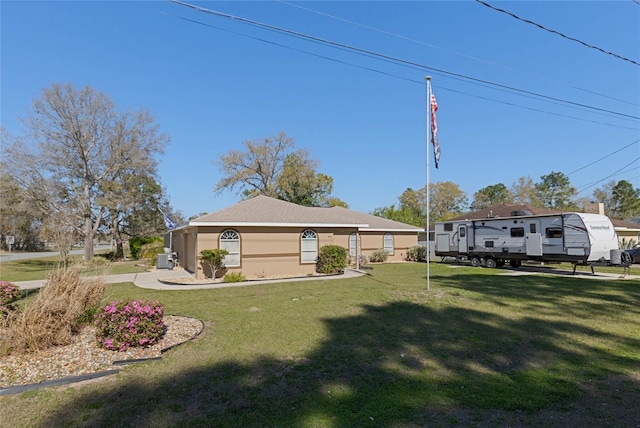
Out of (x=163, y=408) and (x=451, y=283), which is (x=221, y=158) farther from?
(x=163, y=408)

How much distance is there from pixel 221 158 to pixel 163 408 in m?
38.7

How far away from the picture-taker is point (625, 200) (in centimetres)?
4988

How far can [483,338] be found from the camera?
657cm

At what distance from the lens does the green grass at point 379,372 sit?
372 centimetres

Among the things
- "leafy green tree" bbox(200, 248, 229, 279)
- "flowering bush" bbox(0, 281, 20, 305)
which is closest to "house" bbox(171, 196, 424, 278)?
"leafy green tree" bbox(200, 248, 229, 279)

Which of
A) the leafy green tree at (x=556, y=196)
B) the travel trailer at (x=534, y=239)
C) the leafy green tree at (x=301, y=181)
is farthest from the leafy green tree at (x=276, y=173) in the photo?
the leafy green tree at (x=556, y=196)

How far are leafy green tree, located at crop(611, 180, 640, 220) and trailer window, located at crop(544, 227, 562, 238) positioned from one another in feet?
150

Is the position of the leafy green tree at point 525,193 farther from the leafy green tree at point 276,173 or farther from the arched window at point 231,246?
the arched window at point 231,246

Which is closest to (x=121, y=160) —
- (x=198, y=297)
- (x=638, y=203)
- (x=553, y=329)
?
(x=198, y=297)

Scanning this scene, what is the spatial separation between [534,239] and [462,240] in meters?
4.93

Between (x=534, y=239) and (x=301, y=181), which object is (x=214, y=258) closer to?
(x=534, y=239)

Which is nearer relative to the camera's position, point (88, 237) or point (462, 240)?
point (462, 240)

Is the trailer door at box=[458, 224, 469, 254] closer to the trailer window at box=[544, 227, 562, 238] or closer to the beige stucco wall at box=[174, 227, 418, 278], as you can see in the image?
the trailer window at box=[544, 227, 562, 238]

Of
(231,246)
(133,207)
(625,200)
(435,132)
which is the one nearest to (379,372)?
(435,132)
